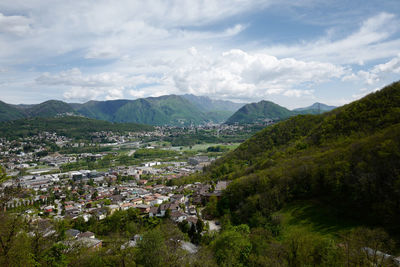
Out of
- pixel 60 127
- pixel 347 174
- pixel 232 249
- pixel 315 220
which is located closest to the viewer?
pixel 232 249

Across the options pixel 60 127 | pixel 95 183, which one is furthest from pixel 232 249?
pixel 60 127

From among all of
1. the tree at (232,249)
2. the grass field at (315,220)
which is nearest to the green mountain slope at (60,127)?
the grass field at (315,220)

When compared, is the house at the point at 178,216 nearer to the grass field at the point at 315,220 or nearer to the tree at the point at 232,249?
the grass field at the point at 315,220

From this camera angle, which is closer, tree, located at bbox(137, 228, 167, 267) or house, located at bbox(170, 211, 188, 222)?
tree, located at bbox(137, 228, 167, 267)

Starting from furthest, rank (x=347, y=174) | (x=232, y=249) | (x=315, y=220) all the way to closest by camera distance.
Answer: (x=347, y=174) < (x=315, y=220) < (x=232, y=249)

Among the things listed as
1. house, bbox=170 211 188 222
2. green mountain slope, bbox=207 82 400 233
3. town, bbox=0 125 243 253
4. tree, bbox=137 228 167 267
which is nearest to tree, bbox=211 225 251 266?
tree, bbox=137 228 167 267

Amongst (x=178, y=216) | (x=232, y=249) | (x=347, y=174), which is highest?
(x=347, y=174)

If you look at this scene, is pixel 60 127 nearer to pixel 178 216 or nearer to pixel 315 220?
pixel 178 216

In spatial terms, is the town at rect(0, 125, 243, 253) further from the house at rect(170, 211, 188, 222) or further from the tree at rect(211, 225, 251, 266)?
the tree at rect(211, 225, 251, 266)
